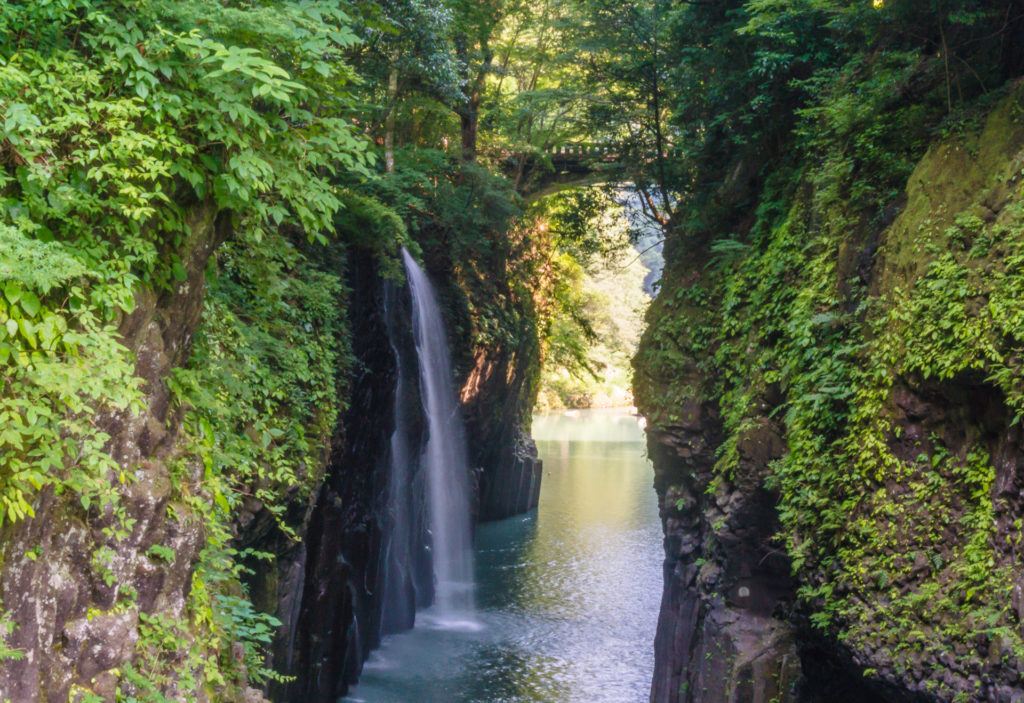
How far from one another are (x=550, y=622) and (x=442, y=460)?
4.67 meters

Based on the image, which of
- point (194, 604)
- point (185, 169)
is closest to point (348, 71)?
point (185, 169)

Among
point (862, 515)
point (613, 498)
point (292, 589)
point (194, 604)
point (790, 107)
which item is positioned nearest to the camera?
point (194, 604)

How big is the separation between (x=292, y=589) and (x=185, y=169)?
5.99m

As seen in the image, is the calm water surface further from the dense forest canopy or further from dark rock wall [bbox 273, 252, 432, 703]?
the dense forest canopy

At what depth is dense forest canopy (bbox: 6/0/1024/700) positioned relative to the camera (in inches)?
193

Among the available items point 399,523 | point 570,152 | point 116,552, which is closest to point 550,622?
point 399,523

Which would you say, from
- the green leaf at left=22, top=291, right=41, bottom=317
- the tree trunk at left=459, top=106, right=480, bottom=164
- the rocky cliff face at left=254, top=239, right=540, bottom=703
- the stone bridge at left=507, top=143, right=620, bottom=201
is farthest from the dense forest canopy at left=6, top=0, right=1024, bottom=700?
the stone bridge at left=507, top=143, right=620, bottom=201

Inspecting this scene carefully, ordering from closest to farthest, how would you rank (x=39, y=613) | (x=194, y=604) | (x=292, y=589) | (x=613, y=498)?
1. (x=39, y=613)
2. (x=194, y=604)
3. (x=292, y=589)
4. (x=613, y=498)

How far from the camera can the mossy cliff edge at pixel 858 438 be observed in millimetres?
6801

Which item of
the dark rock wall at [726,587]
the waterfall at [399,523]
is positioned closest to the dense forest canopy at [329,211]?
the dark rock wall at [726,587]

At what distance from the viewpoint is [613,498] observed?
99.0ft

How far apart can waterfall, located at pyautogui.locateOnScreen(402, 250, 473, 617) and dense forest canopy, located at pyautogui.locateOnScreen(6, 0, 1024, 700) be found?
1.56 m

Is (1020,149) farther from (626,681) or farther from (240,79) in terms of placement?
(626,681)

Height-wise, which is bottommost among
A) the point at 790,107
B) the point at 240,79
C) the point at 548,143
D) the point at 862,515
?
the point at 862,515
